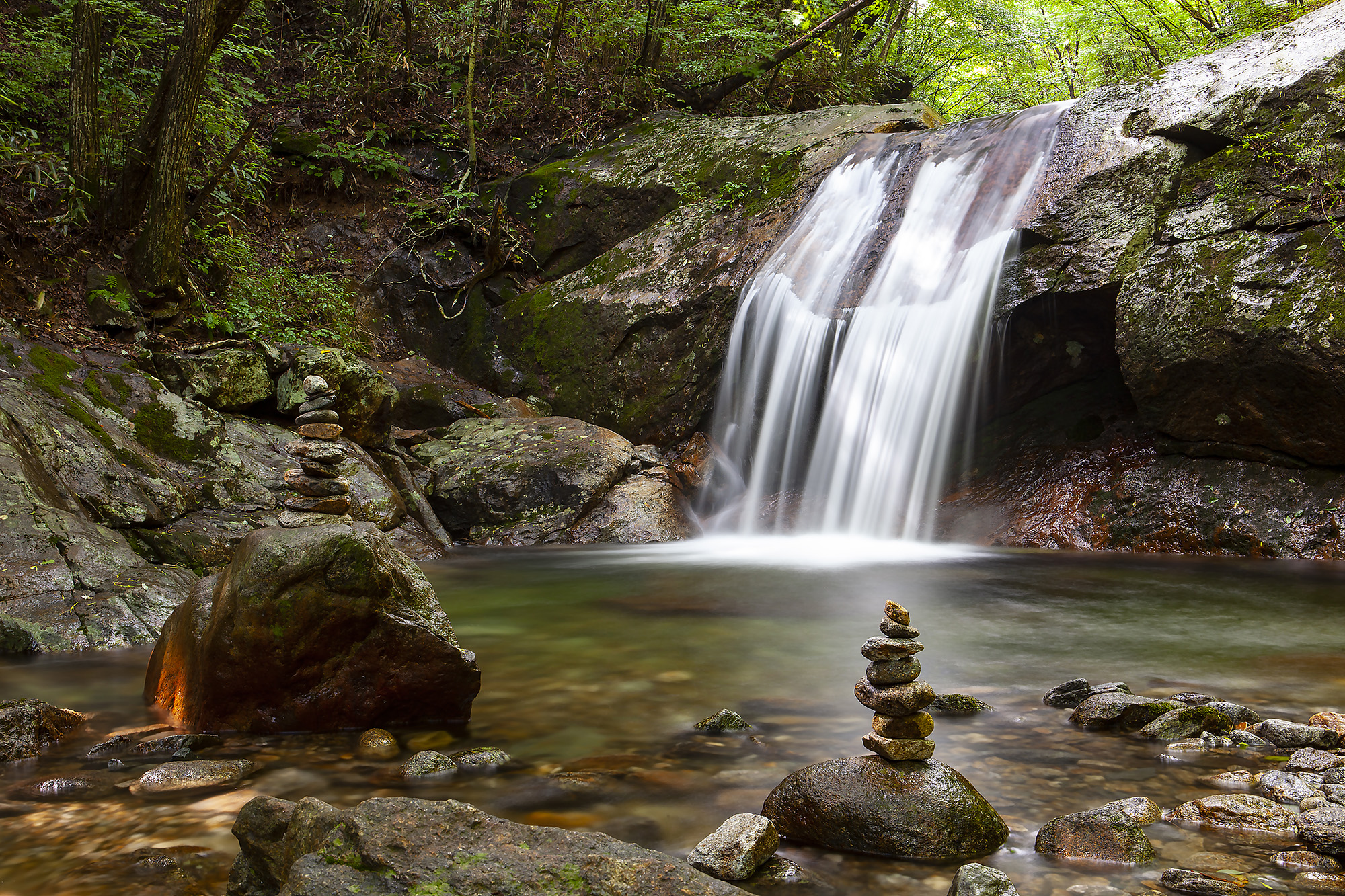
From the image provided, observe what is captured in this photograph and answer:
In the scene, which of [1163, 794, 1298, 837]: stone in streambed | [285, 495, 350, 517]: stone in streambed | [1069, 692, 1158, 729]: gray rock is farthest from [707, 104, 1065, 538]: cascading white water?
[1163, 794, 1298, 837]: stone in streambed

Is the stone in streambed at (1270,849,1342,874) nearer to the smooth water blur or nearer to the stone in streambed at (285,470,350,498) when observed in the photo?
the smooth water blur

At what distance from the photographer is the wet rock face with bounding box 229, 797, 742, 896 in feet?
5.17

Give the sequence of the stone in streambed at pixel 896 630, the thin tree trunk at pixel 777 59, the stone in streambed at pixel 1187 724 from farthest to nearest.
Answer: the thin tree trunk at pixel 777 59 < the stone in streambed at pixel 1187 724 < the stone in streambed at pixel 896 630

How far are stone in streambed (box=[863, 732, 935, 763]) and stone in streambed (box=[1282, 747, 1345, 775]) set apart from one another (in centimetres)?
122

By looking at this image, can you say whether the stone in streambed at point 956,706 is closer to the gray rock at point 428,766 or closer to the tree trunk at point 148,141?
the gray rock at point 428,766

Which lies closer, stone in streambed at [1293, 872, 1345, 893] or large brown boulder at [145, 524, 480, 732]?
stone in streambed at [1293, 872, 1345, 893]

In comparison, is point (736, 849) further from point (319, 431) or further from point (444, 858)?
point (319, 431)

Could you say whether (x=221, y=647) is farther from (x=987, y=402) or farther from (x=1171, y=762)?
(x=987, y=402)

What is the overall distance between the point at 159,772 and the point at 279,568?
813 mm

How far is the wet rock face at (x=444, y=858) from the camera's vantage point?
1576 mm

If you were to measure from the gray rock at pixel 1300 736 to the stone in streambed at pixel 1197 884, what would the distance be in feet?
3.95

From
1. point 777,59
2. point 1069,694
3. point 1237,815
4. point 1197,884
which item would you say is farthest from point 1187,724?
point 777,59

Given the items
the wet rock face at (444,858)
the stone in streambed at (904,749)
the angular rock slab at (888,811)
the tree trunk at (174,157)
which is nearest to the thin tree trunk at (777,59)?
the tree trunk at (174,157)

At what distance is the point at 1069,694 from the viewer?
140 inches
